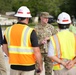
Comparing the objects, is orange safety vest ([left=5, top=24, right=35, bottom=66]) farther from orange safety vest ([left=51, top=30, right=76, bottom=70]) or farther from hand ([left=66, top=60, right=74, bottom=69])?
hand ([left=66, top=60, right=74, bottom=69])

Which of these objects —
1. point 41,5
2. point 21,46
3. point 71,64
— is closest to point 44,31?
point 21,46

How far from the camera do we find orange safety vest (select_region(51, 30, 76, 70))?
5.27 m

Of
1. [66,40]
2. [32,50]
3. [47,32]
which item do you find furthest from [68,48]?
[47,32]

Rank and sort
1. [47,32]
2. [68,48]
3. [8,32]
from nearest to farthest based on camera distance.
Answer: [68,48]
[8,32]
[47,32]

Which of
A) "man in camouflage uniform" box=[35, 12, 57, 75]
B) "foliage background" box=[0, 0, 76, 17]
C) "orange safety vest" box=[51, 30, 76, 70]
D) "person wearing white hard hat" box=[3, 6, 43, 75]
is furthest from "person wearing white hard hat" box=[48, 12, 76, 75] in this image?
"foliage background" box=[0, 0, 76, 17]

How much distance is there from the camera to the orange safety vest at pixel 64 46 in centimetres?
527

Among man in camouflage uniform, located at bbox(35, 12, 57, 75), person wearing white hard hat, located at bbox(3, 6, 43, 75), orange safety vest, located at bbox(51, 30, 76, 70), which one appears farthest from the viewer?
man in camouflage uniform, located at bbox(35, 12, 57, 75)

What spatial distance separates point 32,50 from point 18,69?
15.1 inches

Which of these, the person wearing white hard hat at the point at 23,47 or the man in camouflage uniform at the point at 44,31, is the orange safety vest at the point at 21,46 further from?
the man in camouflage uniform at the point at 44,31

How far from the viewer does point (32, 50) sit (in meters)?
5.45

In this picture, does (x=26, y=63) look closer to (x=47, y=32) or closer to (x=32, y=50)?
(x=32, y=50)

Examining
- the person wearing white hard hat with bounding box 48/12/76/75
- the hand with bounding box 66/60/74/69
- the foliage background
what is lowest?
the foliage background

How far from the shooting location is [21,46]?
5.45m

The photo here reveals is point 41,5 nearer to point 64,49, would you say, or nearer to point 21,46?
point 21,46
